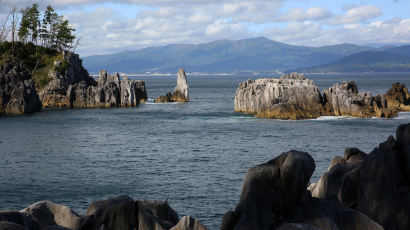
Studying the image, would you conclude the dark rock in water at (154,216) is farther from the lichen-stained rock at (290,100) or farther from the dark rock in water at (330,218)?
the lichen-stained rock at (290,100)

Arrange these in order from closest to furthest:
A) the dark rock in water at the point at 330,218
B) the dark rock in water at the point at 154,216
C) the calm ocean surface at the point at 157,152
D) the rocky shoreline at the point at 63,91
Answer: the dark rock in water at the point at 330,218, the dark rock in water at the point at 154,216, the calm ocean surface at the point at 157,152, the rocky shoreline at the point at 63,91

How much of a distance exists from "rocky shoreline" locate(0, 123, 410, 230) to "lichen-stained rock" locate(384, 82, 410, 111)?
319ft

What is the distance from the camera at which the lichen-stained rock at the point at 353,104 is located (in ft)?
306

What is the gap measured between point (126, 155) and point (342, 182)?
1900 inches

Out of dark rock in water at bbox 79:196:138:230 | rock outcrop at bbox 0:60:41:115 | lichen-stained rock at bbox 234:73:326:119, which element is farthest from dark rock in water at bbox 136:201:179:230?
rock outcrop at bbox 0:60:41:115

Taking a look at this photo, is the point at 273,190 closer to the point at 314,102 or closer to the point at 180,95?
the point at 314,102

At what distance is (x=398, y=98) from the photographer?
4277 inches

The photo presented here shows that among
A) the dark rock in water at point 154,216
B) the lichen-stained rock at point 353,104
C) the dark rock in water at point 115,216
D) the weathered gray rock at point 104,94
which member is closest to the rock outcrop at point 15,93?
the weathered gray rock at point 104,94

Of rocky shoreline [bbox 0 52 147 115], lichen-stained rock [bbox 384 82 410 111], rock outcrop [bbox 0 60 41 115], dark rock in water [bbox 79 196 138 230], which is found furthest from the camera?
rocky shoreline [bbox 0 52 147 115]

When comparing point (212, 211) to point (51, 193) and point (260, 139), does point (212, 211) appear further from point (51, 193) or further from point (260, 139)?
point (260, 139)

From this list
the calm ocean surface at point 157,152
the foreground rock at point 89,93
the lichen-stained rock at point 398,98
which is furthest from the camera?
the foreground rock at point 89,93

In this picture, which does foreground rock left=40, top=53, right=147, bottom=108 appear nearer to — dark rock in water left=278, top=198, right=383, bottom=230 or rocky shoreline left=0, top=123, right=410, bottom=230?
rocky shoreline left=0, top=123, right=410, bottom=230

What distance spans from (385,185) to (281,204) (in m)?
4.83

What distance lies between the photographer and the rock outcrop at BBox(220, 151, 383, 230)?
442 inches
